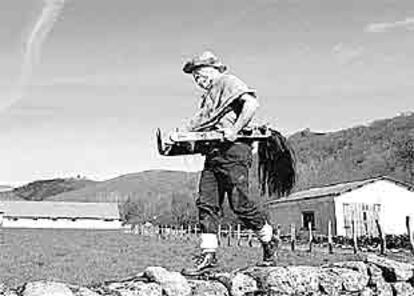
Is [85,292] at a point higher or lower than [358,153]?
lower

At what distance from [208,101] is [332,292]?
1.78 m

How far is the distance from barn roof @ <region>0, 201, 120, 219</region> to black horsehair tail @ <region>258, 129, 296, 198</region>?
93.4 meters

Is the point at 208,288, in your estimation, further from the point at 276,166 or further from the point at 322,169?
the point at 322,169

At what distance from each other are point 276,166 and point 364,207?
3687cm

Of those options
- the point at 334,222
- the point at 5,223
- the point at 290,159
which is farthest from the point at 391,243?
the point at 5,223

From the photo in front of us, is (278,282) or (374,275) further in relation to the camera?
(374,275)

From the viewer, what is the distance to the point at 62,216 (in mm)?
97000

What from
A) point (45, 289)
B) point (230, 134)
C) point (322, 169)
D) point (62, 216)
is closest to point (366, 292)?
point (230, 134)

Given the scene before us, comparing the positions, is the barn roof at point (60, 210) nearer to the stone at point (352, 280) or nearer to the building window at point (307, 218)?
the building window at point (307, 218)

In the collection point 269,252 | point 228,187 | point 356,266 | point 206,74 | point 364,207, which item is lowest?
point 356,266

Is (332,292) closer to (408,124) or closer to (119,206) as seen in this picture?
(119,206)

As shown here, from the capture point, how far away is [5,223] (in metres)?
94.4

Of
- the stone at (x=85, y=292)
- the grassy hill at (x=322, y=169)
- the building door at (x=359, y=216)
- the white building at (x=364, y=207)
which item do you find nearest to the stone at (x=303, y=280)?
the stone at (x=85, y=292)

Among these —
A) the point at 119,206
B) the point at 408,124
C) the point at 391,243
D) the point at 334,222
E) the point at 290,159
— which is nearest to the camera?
the point at 290,159
